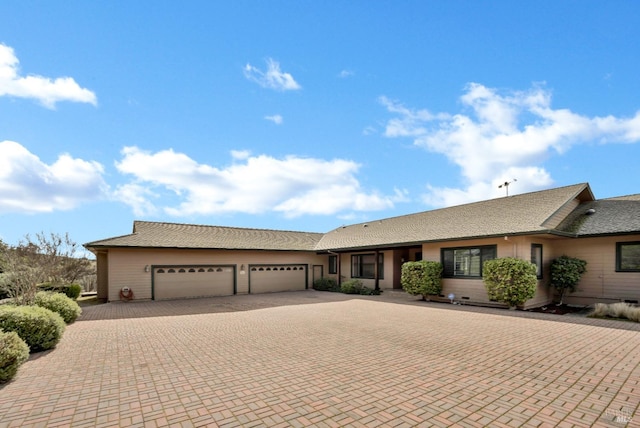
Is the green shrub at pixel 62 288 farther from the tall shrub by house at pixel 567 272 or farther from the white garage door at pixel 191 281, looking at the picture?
the tall shrub by house at pixel 567 272

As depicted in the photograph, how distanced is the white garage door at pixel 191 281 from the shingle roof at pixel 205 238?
1.36m

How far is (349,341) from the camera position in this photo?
743 centimetres

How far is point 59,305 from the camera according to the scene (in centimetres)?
939

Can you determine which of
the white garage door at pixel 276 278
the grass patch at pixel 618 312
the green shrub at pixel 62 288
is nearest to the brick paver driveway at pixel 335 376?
the grass patch at pixel 618 312

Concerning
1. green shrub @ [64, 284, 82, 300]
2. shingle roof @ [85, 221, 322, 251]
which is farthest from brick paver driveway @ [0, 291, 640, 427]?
green shrub @ [64, 284, 82, 300]

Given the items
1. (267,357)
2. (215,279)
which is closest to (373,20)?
(267,357)

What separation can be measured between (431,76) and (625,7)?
17.4ft

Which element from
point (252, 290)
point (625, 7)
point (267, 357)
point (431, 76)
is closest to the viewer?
point (267, 357)

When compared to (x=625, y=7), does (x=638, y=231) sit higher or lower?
lower

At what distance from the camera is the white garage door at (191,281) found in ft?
55.6

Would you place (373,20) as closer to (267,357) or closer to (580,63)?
(580,63)

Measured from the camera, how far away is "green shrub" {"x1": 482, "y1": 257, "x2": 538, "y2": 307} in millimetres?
11711

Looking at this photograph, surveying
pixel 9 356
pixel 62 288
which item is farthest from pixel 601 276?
pixel 62 288

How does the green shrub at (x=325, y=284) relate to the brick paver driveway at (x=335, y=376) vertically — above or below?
below
